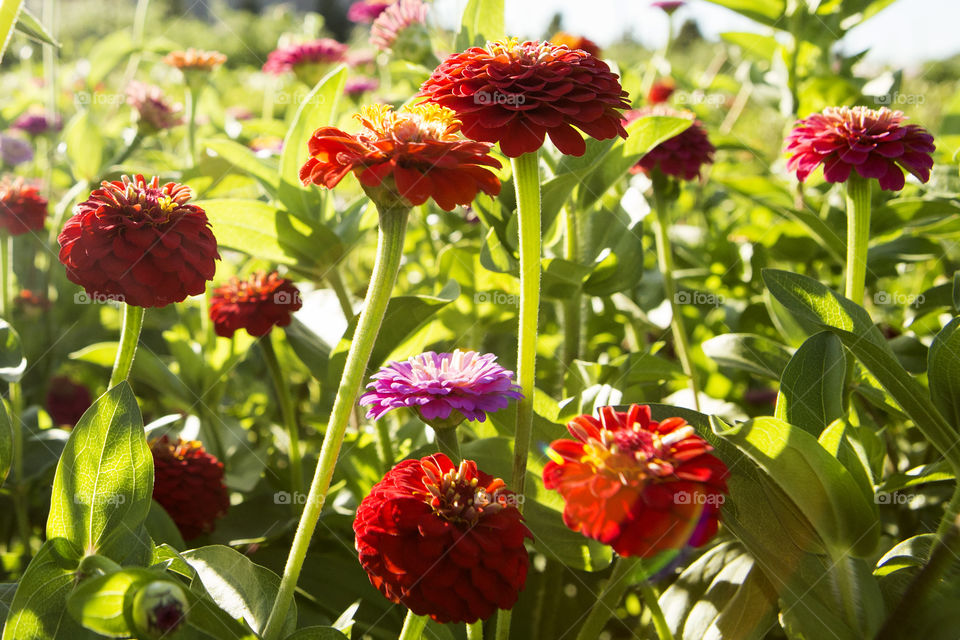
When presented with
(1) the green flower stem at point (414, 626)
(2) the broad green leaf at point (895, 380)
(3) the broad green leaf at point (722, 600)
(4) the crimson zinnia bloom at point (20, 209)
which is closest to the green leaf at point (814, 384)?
(2) the broad green leaf at point (895, 380)

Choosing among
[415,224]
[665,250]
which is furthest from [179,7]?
[665,250]

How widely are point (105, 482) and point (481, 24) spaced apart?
620 mm

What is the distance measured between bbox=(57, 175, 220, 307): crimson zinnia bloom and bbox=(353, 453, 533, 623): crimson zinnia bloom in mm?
247

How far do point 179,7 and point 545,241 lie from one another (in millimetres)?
10341

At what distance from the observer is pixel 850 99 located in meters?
1.32

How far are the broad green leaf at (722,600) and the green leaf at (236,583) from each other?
341 millimetres

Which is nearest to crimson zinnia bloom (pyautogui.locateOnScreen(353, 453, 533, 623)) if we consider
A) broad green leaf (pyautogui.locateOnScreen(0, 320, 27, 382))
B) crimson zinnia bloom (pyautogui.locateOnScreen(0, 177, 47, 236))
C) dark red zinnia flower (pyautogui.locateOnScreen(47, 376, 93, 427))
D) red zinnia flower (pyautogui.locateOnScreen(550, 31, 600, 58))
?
broad green leaf (pyautogui.locateOnScreen(0, 320, 27, 382))

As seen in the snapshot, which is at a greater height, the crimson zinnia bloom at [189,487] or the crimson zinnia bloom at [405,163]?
the crimson zinnia bloom at [405,163]

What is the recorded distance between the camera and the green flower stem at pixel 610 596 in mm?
606

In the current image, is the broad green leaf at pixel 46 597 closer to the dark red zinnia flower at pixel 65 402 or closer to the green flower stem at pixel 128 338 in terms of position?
the green flower stem at pixel 128 338

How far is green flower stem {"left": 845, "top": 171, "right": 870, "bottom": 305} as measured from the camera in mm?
796

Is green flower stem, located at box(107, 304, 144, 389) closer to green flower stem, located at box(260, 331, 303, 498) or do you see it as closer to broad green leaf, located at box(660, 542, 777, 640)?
green flower stem, located at box(260, 331, 303, 498)

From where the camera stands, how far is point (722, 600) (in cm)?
68

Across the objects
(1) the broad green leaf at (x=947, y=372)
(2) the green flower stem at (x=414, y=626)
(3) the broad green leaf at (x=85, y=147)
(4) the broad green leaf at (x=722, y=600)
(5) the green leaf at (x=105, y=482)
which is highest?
(3) the broad green leaf at (x=85, y=147)
